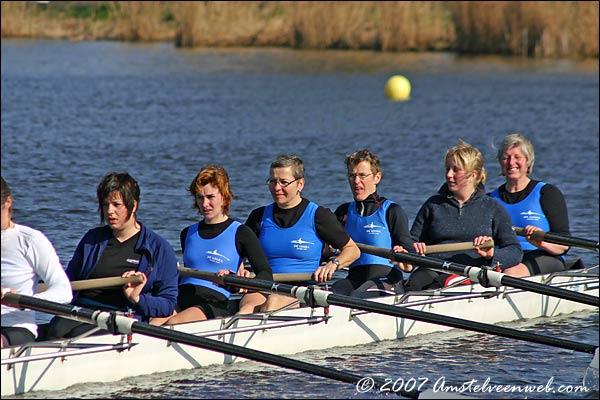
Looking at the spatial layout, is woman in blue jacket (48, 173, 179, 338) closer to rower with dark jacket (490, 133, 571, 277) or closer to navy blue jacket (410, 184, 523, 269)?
navy blue jacket (410, 184, 523, 269)

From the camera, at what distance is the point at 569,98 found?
28.1 m

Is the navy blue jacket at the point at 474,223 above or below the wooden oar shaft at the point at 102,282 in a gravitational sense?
above

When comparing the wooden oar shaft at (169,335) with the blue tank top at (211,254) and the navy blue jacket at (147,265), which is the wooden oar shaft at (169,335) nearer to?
the navy blue jacket at (147,265)

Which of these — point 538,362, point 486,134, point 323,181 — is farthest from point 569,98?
point 538,362

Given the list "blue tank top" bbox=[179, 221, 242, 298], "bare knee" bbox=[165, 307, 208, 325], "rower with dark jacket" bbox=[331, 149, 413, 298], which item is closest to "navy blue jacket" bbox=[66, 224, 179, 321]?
"bare knee" bbox=[165, 307, 208, 325]

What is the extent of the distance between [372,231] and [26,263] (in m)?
3.29

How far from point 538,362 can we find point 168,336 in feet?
10.6

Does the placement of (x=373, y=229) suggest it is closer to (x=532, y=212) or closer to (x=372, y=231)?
(x=372, y=231)

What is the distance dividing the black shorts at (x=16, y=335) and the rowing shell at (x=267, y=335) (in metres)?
0.09

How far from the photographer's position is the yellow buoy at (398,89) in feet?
94.7

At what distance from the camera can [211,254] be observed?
8125mm

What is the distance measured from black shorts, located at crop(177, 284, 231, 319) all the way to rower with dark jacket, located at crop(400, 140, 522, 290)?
5.86ft

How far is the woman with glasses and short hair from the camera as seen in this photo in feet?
27.1

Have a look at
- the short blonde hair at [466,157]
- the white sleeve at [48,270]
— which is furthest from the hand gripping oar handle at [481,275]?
the white sleeve at [48,270]
